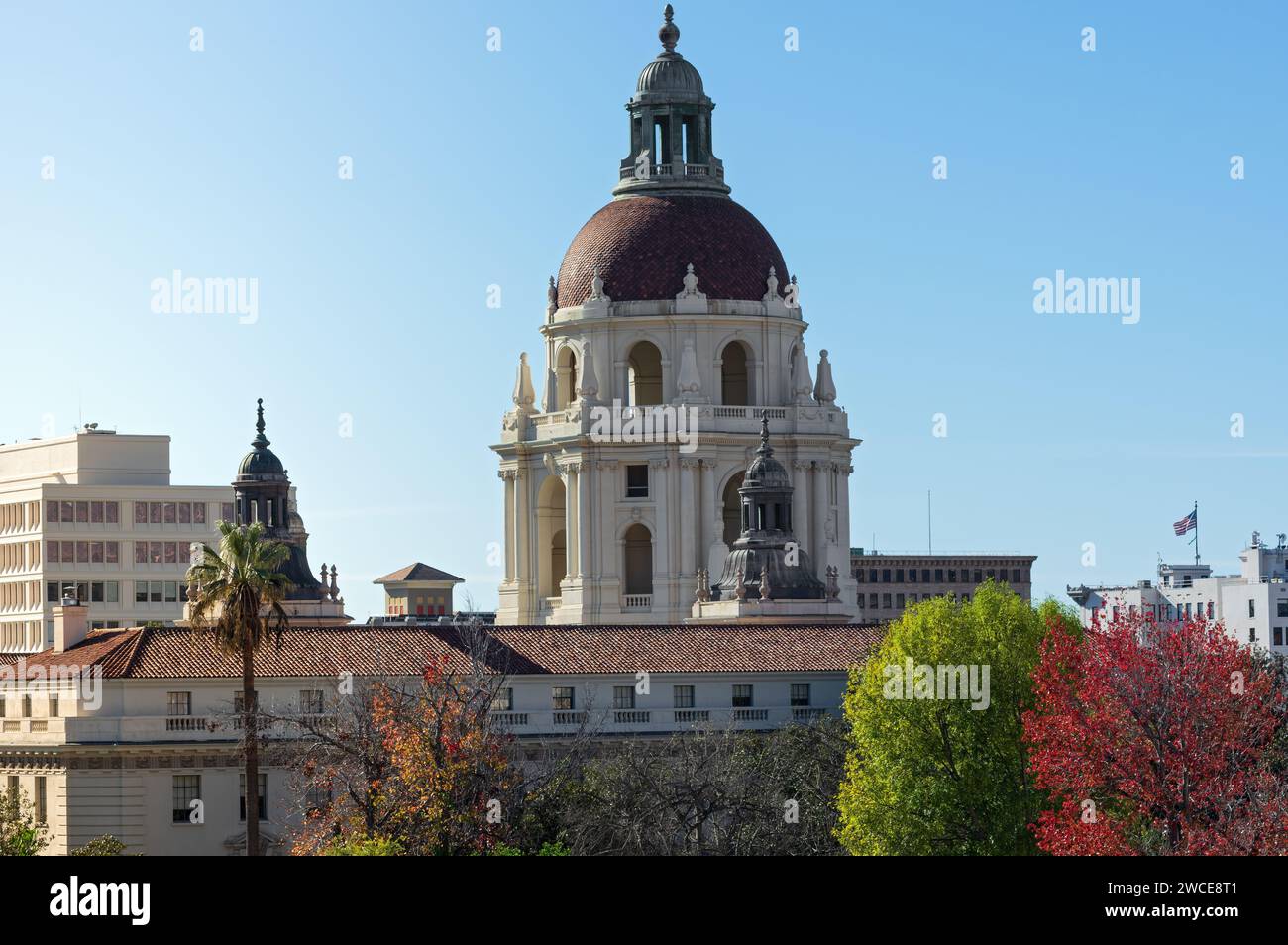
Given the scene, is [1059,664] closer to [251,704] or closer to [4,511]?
[251,704]

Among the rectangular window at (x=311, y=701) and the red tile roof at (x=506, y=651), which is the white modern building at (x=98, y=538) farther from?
the rectangular window at (x=311, y=701)

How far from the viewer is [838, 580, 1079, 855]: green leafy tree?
94438mm

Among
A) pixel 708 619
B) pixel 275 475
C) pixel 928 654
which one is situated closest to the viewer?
pixel 928 654

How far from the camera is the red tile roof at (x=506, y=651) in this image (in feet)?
344

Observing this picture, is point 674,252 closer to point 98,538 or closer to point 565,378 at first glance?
point 565,378

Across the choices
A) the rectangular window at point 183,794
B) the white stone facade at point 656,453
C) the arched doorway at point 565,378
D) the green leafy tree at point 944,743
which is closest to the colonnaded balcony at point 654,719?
the green leafy tree at point 944,743

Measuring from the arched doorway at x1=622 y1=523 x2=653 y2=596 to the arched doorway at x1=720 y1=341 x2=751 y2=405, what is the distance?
29.2 ft

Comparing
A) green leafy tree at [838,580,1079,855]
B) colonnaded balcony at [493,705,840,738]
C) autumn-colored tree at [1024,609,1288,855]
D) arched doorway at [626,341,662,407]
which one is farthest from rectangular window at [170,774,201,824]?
arched doorway at [626,341,662,407]

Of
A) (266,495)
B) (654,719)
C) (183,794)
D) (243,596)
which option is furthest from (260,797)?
(266,495)

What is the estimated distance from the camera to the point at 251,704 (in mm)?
96250

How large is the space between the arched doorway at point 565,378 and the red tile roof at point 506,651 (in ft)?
135

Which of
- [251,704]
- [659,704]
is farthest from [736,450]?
[251,704]
